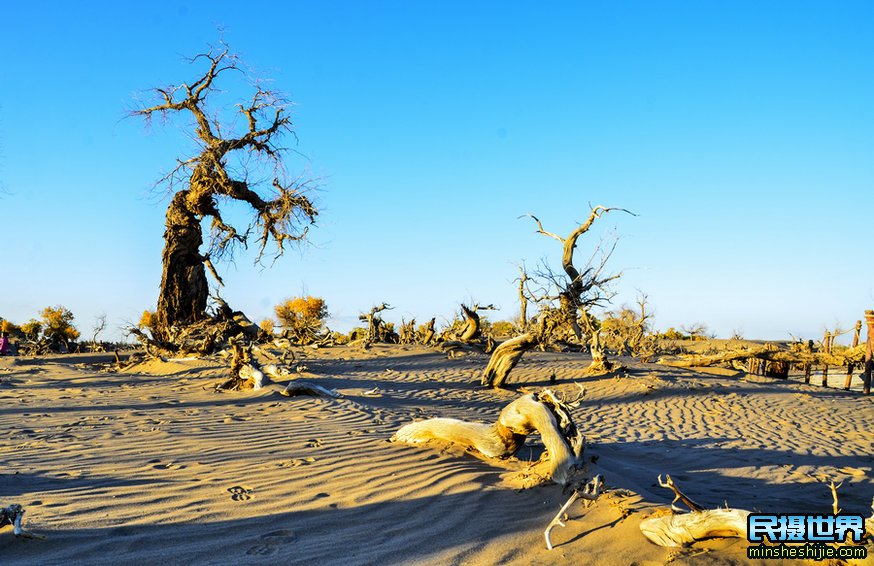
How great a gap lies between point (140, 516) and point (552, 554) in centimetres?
259

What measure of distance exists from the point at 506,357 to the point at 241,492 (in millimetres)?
8042

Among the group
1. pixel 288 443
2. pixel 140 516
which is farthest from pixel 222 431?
pixel 140 516

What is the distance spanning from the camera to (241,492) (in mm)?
4617

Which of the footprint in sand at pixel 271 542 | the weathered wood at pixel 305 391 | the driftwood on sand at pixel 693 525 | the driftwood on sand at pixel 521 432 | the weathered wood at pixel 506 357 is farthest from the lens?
the weathered wood at pixel 506 357

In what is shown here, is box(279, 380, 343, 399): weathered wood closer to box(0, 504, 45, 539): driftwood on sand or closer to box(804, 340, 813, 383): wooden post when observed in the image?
box(0, 504, 45, 539): driftwood on sand

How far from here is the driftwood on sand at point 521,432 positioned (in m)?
4.95

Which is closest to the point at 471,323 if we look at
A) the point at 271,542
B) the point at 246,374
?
the point at 246,374

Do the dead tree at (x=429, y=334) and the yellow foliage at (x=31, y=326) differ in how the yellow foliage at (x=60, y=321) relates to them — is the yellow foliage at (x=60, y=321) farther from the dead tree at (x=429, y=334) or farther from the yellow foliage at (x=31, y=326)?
the dead tree at (x=429, y=334)

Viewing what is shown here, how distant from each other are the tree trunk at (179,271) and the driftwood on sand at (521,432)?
11.5 meters

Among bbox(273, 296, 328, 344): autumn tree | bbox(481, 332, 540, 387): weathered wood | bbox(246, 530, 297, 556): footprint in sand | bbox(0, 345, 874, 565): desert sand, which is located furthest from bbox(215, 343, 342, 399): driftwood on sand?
bbox(273, 296, 328, 344): autumn tree

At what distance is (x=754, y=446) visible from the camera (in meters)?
8.49

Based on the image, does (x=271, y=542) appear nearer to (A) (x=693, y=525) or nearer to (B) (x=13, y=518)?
(B) (x=13, y=518)

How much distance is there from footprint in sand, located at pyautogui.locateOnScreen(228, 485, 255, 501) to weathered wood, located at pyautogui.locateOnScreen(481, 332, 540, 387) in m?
7.66

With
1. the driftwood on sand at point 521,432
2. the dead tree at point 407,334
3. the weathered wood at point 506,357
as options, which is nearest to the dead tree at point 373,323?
the dead tree at point 407,334
